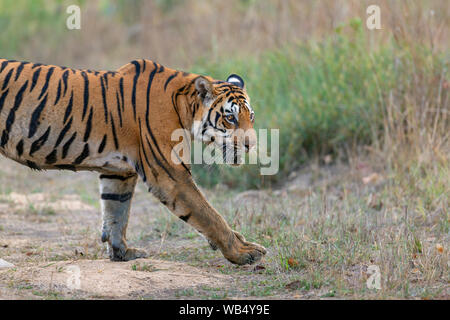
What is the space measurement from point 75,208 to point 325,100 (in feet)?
10.7

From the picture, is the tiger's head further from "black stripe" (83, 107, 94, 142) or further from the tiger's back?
"black stripe" (83, 107, 94, 142)

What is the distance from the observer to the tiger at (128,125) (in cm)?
457

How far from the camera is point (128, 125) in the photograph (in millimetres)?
4680

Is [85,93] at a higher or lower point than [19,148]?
higher

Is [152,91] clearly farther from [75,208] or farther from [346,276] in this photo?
[75,208]

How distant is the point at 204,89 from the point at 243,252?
3.85ft

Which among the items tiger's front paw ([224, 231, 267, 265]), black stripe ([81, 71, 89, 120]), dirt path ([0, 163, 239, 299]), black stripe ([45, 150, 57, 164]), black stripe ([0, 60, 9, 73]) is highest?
black stripe ([0, 60, 9, 73])

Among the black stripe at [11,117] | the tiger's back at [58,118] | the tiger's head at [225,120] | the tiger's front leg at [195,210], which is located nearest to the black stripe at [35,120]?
the tiger's back at [58,118]

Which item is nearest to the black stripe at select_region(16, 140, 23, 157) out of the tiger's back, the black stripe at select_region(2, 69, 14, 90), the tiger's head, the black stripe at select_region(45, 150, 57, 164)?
the tiger's back

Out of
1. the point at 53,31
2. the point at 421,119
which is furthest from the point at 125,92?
the point at 53,31

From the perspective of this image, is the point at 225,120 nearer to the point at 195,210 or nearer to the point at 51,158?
the point at 195,210

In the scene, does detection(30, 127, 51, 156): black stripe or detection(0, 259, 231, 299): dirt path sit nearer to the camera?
detection(0, 259, 231, 299): dirt path

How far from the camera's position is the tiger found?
4.57 meters

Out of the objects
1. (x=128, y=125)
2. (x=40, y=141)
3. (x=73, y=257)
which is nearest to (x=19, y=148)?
(x=40, y=141)
